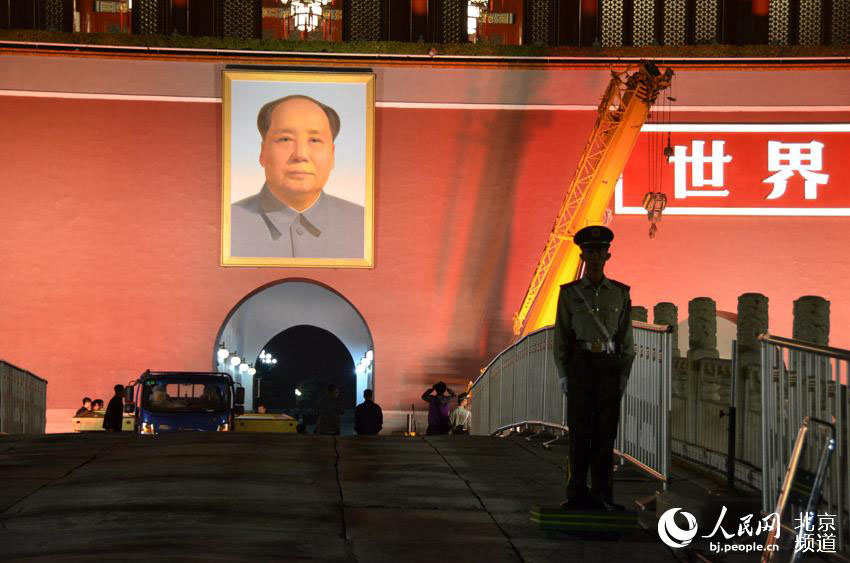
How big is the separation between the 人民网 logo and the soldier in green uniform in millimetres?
327

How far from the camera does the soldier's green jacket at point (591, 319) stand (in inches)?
292

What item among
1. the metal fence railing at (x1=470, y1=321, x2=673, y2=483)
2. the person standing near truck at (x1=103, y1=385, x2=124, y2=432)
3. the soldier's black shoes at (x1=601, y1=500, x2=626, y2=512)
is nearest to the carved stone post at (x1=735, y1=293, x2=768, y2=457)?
the metal fence railing at (x1=470, y1=321, x2=673, y2=483)

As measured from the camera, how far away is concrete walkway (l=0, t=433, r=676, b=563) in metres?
6.84

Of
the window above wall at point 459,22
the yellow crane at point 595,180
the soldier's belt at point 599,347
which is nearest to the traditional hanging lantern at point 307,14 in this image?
the window above wall at point 459,22

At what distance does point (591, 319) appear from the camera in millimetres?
7414

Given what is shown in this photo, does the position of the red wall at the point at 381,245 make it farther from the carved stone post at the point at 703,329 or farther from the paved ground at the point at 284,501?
the carved stone post at the point at 703,329

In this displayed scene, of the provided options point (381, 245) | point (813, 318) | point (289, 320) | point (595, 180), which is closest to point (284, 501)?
point (813, 318)

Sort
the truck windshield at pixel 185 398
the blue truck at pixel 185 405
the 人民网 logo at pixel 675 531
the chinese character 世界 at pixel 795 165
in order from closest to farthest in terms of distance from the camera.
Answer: the 人民网 logo at pixel 675 531 → the blue truck at pixel 185 405 → the truck windshield at pixel 185 398 → the chinese character 世界 at pixel 795 165

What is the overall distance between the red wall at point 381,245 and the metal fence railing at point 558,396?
4.69 metres

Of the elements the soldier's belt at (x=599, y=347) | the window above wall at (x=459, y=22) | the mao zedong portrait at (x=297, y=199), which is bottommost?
the soldier's belt at (x=599, y=347)

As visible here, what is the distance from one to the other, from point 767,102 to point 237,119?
12.0 m

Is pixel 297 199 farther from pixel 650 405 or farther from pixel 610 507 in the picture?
pixel 610 507

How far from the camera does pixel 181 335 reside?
87.0 ft

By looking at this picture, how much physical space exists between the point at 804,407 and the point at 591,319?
139 centimetres
